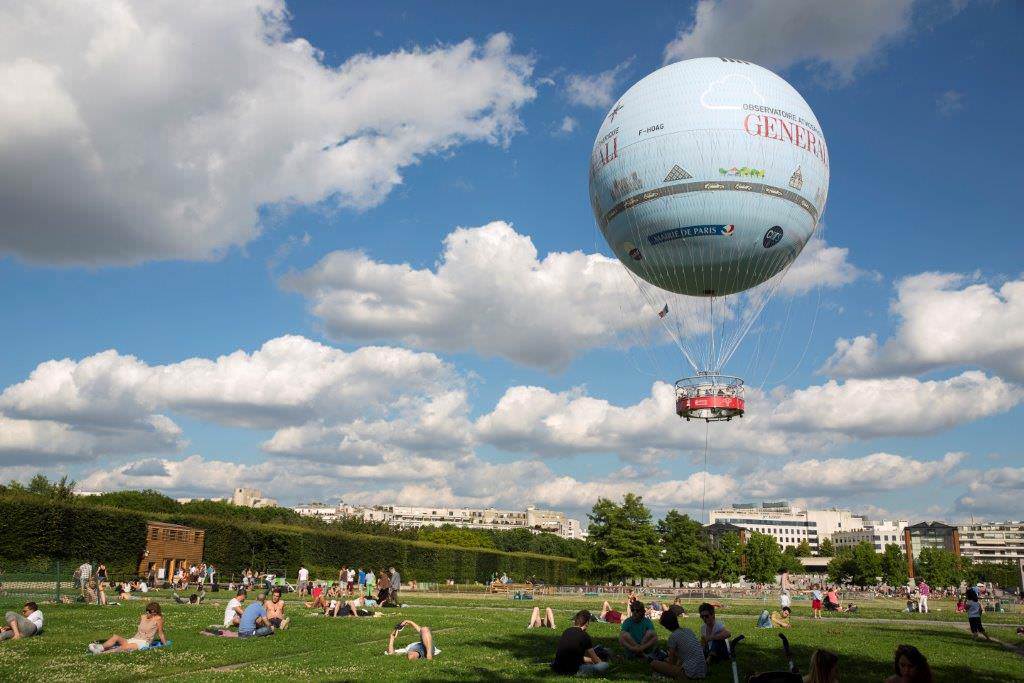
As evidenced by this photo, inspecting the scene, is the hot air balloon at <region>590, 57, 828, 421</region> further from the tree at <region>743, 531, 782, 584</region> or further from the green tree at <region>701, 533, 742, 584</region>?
the tree at <region>743, 531, 782, 584</region>

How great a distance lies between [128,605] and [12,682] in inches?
704

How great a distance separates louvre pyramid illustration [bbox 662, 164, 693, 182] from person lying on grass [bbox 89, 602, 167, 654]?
17.5 m

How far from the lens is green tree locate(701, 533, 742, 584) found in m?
107

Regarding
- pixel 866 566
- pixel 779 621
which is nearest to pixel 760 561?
pixel 866 566

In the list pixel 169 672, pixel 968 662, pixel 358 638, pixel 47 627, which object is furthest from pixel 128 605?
pixel 968 662

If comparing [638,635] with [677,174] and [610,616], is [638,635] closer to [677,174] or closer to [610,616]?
[610,616]

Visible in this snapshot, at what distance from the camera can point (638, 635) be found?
15578 mm

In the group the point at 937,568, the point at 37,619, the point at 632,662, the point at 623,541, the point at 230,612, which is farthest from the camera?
the point at 937,568

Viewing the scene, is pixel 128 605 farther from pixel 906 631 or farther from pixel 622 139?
pixel 906 631

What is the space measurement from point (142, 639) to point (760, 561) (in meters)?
111

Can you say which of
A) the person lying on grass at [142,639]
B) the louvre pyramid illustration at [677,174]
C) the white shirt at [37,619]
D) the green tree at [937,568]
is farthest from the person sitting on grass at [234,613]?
the green tree at [937,568]

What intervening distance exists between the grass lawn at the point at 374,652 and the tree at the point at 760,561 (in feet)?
309

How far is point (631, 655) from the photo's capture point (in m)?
15.8

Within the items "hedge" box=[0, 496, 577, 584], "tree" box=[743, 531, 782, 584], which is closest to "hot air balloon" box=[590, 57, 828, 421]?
"hedge" box=[0, 496, 577, 584]
